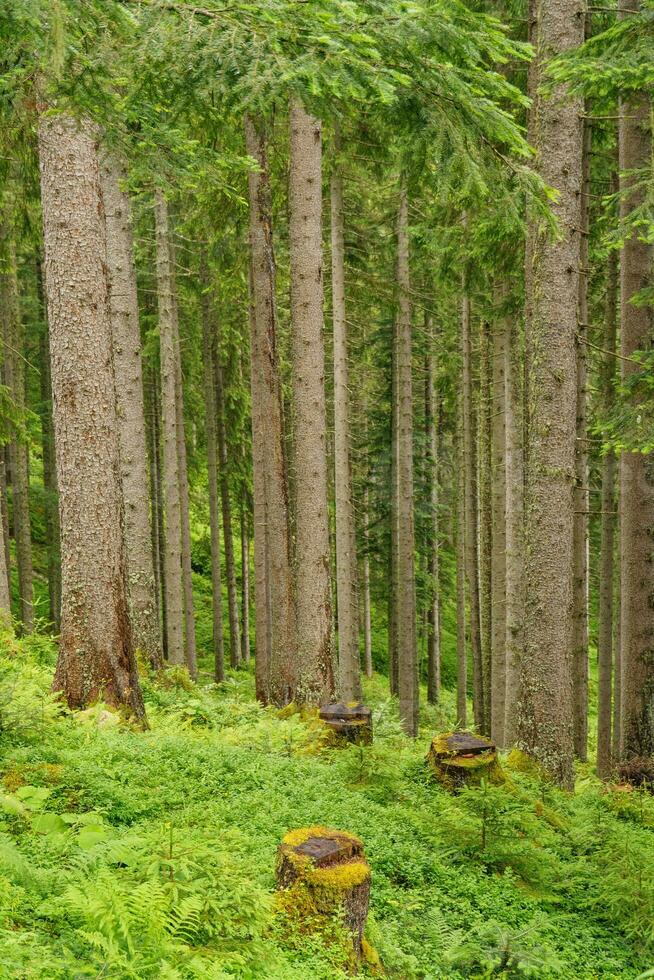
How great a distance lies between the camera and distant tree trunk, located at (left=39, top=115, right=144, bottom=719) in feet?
22.0

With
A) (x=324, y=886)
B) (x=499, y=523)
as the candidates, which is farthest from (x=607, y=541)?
(x=324, y=886)

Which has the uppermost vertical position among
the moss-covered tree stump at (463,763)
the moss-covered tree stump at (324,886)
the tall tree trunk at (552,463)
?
the tall tree trunk at (552,463)

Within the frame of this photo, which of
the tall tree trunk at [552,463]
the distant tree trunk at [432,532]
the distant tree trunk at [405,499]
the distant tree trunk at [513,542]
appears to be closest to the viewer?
the tall tree trunk at [552,463]

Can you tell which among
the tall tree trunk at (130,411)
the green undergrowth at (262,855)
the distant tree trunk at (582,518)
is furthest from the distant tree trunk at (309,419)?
the distant tree trunk at (582,518)

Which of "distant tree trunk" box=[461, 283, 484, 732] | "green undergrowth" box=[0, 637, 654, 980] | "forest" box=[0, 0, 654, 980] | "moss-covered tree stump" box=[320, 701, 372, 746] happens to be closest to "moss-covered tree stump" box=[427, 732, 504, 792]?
"forest" box=[0, 0, 654, 980]

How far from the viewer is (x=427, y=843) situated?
6.19m

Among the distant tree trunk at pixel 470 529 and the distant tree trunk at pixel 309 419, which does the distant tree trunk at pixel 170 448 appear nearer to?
the distant tree trunk at pixel 309 419

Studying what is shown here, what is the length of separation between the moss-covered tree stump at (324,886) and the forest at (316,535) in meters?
0.02

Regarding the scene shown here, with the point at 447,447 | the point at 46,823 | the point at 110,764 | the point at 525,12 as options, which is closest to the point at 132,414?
the point at 110,764

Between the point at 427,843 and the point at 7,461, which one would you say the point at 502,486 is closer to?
the point at 427,843

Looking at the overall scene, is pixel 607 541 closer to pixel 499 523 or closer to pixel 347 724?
pixel 499 523

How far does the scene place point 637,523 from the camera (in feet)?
31.7

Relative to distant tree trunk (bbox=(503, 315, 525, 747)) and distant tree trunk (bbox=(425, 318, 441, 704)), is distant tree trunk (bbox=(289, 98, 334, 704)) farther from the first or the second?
distant tree trunk (bbox=(425, 318, 441, 704))

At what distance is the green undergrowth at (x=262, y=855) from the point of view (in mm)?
3543
